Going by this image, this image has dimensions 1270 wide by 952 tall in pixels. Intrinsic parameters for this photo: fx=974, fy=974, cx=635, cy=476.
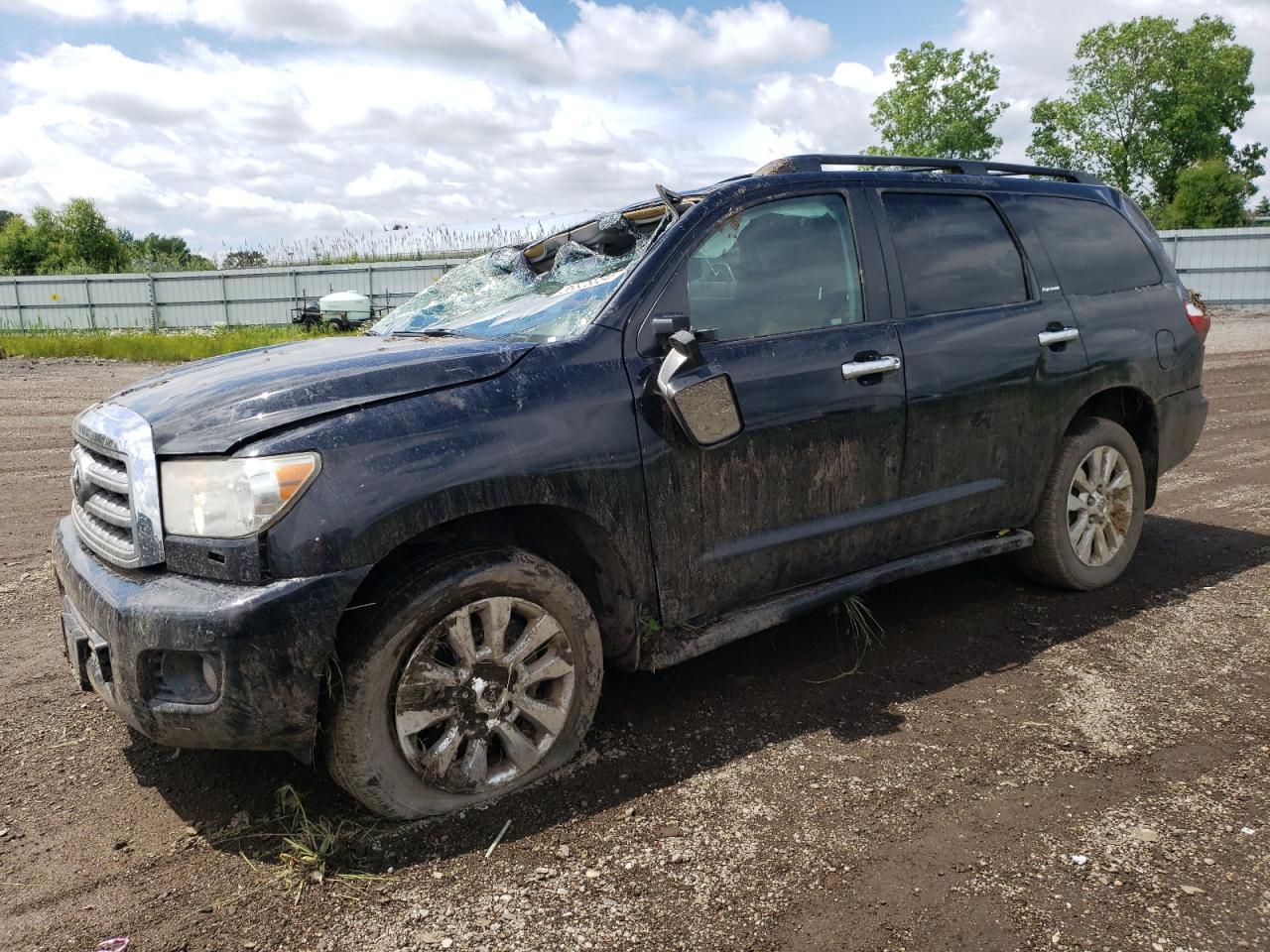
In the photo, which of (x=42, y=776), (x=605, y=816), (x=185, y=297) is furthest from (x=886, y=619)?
(x=185, y=297)

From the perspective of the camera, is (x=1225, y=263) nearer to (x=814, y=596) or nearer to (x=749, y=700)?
(x=814, y=596)

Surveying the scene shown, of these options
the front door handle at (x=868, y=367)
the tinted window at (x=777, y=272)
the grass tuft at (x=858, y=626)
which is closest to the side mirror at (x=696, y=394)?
the tinted window at (x=777, y=272)

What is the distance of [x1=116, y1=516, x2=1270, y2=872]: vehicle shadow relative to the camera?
2.97 metres

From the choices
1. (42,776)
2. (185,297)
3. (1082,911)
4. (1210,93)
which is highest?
(1210,93)

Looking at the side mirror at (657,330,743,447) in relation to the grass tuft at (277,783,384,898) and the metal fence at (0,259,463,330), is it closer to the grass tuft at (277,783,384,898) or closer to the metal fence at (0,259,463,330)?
the grass tuft at (277,783,384,898)

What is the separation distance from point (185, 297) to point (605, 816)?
35.5 metres

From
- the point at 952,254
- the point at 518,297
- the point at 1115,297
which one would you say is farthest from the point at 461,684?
the point at 1115,297

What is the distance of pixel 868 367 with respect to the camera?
3672 millimetres

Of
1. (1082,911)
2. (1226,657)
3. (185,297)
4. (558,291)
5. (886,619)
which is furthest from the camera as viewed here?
(185,297)

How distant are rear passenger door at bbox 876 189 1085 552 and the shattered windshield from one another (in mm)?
1174

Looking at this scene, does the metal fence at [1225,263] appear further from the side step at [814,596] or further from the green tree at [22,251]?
the green tree at [22,251]

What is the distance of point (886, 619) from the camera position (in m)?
4.57

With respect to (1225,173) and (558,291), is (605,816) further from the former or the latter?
(1225,173)

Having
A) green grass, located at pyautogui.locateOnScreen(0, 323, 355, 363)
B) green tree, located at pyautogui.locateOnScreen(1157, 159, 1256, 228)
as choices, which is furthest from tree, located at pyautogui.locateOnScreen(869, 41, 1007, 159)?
green grass, located at pyautogui.locateOnScreen(0, 323, 355, 363)
